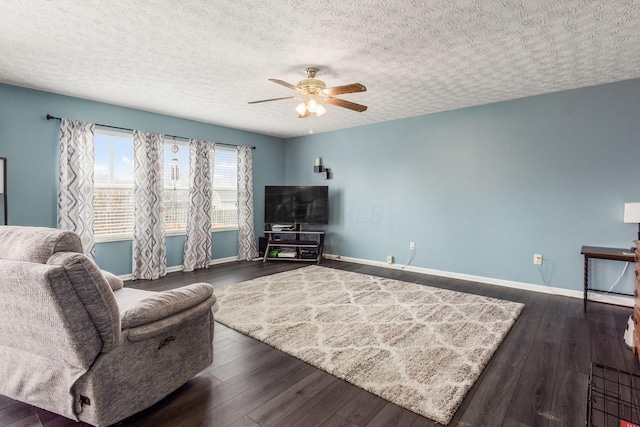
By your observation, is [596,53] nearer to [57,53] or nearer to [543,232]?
[543,232]

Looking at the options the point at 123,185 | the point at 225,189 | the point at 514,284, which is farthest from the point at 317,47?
the point at 514,284

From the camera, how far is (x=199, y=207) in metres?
5.20

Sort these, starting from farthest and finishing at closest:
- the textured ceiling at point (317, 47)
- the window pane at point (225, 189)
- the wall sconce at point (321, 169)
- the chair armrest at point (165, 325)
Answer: the wall sconce at point (321, 169), the window pane at point (225, 189), the textured ceiling at point (317, 47), the chair armrest at point (165, 325)

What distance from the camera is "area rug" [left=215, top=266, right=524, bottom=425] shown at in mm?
2029

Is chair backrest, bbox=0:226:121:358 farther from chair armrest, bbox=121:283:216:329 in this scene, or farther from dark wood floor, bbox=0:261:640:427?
dark wood floor, bbox=0:261:640:427

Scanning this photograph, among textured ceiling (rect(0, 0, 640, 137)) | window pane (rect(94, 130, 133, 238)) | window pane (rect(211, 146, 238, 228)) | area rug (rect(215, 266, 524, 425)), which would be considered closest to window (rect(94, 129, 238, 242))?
window pane (rect(94, 130, 133, 238))

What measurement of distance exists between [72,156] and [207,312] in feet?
10.9

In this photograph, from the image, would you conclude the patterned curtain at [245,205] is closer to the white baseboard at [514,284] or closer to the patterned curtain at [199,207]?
the patterned curtain at [199,207]

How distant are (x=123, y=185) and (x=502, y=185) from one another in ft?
17.4

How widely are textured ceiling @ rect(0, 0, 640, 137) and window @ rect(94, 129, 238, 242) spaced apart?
72cm

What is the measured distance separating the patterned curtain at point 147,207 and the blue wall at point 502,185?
3108 mm

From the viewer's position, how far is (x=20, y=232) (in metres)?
1.56

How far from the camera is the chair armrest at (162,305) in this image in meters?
1.64

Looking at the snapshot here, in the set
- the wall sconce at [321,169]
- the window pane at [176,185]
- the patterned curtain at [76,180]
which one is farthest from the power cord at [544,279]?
the patterned curtain at [76,180]
